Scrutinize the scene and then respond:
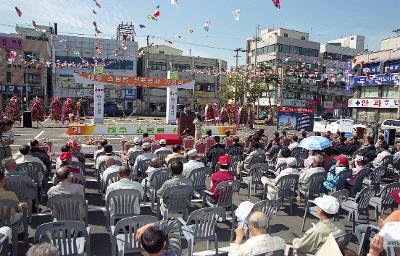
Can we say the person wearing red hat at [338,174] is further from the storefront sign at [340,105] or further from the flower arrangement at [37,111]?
the storefront sign at [340,105]

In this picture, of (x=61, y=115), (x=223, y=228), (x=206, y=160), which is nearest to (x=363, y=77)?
(x=61, y=115)

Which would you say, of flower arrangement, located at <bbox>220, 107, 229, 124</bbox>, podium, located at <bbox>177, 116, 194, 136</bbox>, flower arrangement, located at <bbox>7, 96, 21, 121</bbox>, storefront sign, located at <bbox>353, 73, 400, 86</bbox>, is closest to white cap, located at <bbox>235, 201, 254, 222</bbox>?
podium, located at <bbox>177, 116, 194, 136</bbox>

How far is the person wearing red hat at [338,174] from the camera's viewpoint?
7.77 metres

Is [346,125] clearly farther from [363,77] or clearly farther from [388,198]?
[388,198]

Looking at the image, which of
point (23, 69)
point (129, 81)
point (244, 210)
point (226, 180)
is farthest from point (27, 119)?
point (244, 210)

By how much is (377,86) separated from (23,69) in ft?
157

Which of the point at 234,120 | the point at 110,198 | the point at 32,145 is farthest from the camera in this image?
the point at 234,120

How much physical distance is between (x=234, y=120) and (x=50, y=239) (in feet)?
93.2

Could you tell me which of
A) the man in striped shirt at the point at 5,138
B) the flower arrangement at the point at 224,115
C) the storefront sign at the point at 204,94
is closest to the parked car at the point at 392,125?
the flower arrangement at the point at 224,115

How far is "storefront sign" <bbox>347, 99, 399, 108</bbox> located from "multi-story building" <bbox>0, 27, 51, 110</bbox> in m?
42.4

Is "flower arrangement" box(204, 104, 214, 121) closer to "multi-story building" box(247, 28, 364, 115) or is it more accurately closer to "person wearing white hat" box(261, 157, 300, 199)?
"multi-story building" box(247, 28, 364, 115)

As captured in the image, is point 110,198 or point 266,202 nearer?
point 266,202

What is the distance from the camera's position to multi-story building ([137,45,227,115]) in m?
60.3

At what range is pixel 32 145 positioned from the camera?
347 inches
